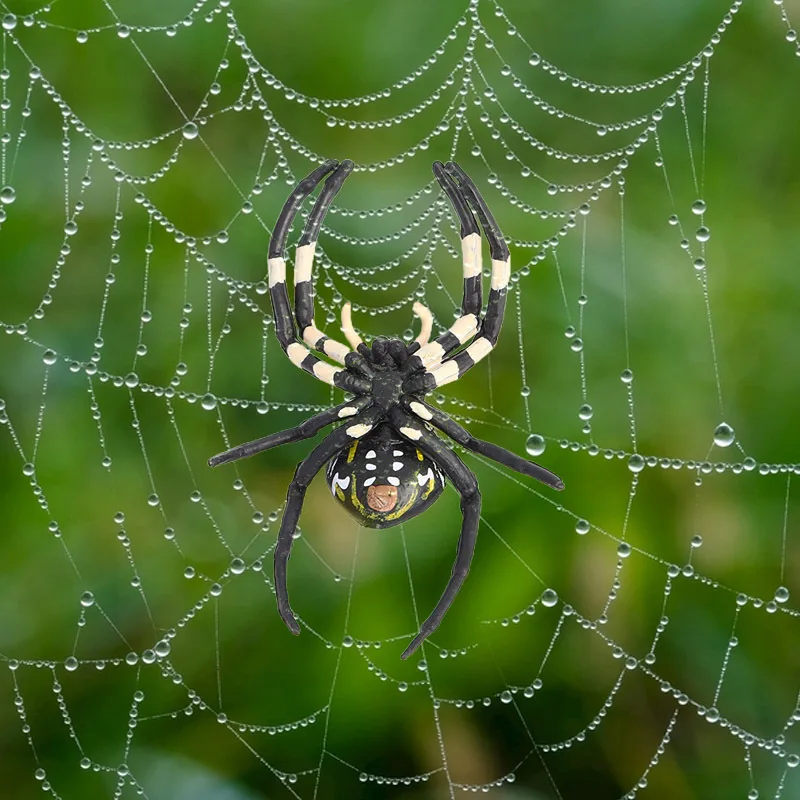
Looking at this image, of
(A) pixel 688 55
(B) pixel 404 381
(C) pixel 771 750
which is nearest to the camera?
(B) pixel 404 381

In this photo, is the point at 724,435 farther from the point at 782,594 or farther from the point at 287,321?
the point at 287,321

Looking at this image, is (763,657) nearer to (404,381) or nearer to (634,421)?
(634,421)

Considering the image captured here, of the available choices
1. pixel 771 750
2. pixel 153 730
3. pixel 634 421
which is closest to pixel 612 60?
pixel 634 421

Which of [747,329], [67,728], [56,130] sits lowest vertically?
[67,728]

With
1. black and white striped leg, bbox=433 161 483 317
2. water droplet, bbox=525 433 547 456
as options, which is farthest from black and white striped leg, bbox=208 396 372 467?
water droplet, bbox=525 433 547 456

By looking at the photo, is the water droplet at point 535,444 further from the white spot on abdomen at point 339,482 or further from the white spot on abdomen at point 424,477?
the white spot on abdomen at point 339,482

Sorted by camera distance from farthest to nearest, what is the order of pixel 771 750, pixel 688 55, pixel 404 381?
pixel 688 55 < pixel 771 750 < pixel 404 381

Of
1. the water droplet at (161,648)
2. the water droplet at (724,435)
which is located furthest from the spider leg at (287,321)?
the water droplet at (724,435)
